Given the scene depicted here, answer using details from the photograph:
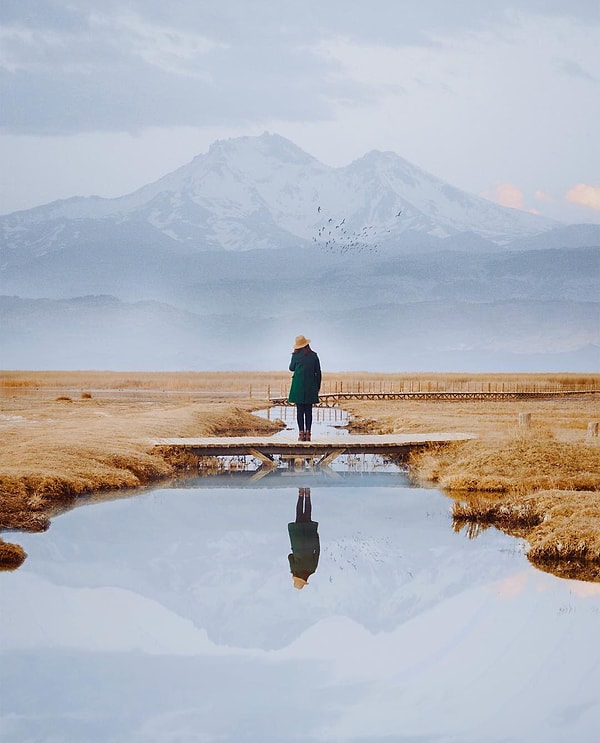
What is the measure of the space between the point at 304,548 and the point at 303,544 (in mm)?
344

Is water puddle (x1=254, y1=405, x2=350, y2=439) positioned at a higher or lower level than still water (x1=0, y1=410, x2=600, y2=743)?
higher

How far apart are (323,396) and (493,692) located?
2062 inches

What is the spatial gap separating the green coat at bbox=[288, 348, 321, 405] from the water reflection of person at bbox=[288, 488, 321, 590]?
233 cm

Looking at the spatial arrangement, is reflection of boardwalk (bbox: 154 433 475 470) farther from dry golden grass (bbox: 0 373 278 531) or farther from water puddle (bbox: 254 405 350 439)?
water puddle (bbox: 254 405 350 439)

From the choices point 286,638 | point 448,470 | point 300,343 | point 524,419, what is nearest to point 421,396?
point 524,419

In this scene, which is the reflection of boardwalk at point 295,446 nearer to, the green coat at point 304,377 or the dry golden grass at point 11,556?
the green coat at point 304,377

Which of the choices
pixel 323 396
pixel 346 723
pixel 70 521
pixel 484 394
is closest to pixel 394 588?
pixel 346 723

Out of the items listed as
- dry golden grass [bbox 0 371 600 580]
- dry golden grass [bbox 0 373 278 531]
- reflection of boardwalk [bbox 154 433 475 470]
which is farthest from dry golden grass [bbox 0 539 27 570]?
reflection of boardwalk [bbox 154 433 475 470]

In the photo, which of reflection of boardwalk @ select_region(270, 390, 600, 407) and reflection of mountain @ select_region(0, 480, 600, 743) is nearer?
reflection of mountain @ select_region(0, 480, 600, 743)

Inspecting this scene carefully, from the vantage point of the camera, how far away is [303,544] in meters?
18.8

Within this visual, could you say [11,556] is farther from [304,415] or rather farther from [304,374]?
[304,415]

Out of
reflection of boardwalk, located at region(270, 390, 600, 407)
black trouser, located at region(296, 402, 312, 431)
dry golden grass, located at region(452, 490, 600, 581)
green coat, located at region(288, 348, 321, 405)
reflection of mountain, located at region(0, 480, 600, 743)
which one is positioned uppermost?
green coat, located at region(288, 348, 321, 405)

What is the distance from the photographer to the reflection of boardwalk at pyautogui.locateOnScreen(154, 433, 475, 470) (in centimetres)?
2688

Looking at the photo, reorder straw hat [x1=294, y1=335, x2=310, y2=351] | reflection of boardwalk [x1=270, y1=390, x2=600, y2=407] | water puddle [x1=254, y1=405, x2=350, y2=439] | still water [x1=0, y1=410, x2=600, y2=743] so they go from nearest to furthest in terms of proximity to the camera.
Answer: still water [x1=0, y1=410, x2=600, y2=743] < straw hat [x1=294, y1=335, x2=310, y2=351] < water puddle [x1=254, y1=405, x2=350, y2=439] < reflection of boardwalk [x1=270, y1=390, x2=600, y2=407]
